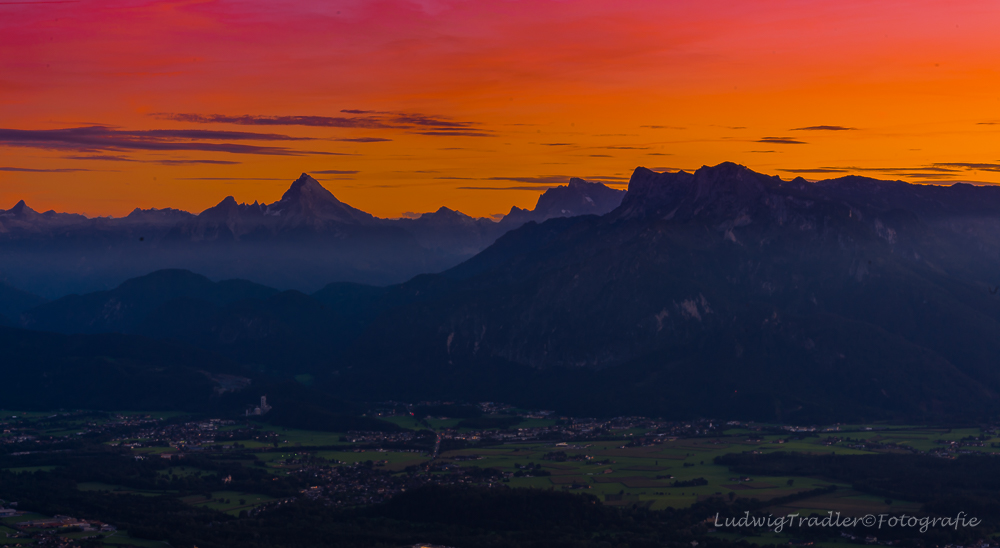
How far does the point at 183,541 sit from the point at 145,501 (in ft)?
102

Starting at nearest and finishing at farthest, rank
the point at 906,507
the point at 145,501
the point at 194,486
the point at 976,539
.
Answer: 1. the point at 976,539
2. the point at 906,507
3. the point at 145,501
4. the point at 194,486

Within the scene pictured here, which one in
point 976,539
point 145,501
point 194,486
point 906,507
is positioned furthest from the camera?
point 194,486

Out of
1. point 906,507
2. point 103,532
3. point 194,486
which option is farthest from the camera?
point 194,486

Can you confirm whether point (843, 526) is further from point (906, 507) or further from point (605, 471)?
point (605, 471)

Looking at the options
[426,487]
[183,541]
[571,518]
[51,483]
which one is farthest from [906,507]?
[51,483]

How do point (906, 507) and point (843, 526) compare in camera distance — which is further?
point (906, 507)

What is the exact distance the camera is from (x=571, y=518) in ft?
532

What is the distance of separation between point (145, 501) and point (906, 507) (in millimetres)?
109830

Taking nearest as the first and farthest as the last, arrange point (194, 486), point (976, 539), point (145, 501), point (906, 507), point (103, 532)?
point (976, 539)
point (103, 532)
point (906, 507)
point (145, 501)
point (194, 486)

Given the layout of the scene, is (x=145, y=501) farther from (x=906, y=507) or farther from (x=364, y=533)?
(x=906, y=507)

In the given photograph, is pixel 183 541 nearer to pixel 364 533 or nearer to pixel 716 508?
pixel 364 533

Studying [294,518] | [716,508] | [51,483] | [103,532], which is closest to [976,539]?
[716,508]

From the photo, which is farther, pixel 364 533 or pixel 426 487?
pixel 426 487

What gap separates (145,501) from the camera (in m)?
179
